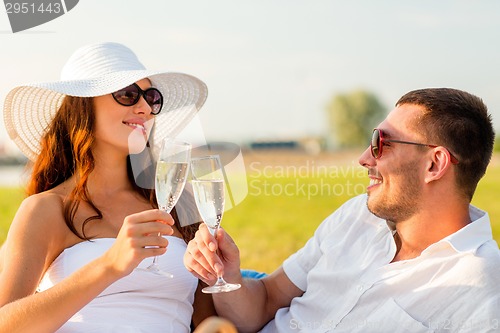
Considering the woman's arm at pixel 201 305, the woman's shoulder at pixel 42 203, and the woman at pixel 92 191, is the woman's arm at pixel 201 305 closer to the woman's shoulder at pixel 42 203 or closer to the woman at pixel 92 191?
the woman at pixel 92 191

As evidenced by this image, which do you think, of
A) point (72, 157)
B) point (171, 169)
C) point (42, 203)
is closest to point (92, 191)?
point (72, 157)

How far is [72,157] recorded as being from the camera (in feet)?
10.7

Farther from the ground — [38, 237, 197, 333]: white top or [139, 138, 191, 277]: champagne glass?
[139, 138, 191, 277]: champagne glass

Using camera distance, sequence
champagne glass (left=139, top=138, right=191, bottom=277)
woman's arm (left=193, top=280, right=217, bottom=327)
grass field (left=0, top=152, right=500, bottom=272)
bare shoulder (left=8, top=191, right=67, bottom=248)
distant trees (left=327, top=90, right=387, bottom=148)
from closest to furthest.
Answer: champagne glass (left=139, top=138, right=191, bottom=277), bare shoulder (left=8, top=191, right=67, bottom=248), woman's arm (left=193, top=280, right=217, bottom=327), grass field (left=0, top=152, right=500, bottom=272), distant trees (left=327, top=90, right=387, bottom=148)

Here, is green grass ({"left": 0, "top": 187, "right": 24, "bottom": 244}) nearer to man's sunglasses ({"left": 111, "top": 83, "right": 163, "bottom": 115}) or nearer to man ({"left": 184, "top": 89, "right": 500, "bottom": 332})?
man's sunglasses ({"left": 111, "top": 83, "right": 163, "bottom": 115})

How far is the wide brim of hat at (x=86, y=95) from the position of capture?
314 cm

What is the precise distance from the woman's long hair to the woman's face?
0.04 meters

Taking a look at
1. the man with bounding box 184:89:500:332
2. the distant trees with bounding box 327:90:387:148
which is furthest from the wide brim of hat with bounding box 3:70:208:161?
the distant trees with bounding box 327:90:387:148

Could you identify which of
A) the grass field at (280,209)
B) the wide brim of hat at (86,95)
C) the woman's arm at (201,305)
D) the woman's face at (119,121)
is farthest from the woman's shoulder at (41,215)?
the grass field at (280,209)

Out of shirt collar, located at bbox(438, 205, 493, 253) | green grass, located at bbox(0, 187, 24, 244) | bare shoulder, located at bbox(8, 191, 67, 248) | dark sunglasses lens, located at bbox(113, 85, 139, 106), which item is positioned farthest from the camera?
green grass, located at bbox(0, 187, 24, 244)

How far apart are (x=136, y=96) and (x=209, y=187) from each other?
2.98 ft

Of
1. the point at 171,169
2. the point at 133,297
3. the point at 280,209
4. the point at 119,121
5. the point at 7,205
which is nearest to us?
the point at 171,169

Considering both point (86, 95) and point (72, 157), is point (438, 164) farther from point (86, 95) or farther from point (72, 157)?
point (72, 157)

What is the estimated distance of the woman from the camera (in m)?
2.84
